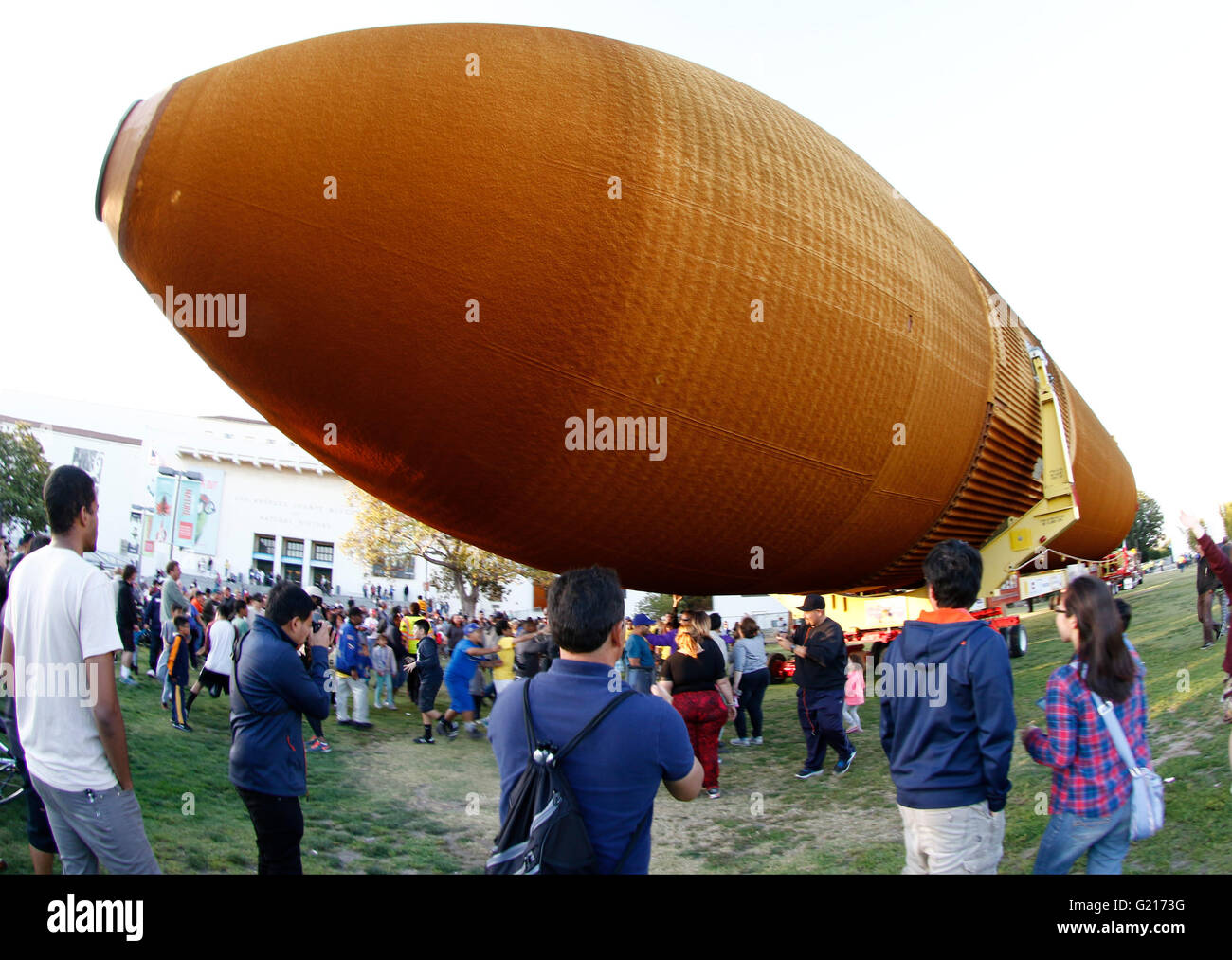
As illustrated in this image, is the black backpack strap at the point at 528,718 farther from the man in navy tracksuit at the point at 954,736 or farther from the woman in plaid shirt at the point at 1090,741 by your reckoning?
the woman in plaid shirt at the point at 1090,741

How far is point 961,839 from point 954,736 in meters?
0.35

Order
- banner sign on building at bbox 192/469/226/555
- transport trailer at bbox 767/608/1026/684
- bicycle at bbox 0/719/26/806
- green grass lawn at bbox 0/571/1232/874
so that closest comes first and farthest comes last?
green grass lawn at bbox 0/571/1232/874 < bicycle at bbox 0/719/26/806 < transport trailer at bbox 767/608/1026/684 < banner sign on building at bbox 192/469/226/555

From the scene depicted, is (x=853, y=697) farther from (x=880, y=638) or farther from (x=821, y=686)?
(x=821, y=686)

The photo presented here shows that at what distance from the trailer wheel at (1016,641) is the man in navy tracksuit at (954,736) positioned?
33.9 ft

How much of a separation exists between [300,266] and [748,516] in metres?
2.79

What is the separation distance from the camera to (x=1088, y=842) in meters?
2.83

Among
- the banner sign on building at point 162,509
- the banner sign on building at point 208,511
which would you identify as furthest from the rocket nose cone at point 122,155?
the banner sign on building at point 208,511

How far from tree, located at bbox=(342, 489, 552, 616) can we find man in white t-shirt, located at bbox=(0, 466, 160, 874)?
2336cm

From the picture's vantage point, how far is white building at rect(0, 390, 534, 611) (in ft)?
137

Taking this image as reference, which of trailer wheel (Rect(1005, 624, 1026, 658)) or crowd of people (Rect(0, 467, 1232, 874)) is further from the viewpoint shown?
trailer wheel (Rect(1005, 624, 1026, 658))

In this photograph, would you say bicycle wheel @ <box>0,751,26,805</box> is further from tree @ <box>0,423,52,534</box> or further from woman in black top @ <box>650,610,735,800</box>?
tree @ <box>0,423,52,534</box>

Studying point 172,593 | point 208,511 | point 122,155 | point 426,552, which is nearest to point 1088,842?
point 122,155

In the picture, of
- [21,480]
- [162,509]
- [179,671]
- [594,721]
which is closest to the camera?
[594,721]

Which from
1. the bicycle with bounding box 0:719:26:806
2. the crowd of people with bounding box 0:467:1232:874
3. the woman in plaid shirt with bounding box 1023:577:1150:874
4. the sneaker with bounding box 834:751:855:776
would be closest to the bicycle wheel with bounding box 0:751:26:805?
the bicycle with bounding box 0:719:26:806
